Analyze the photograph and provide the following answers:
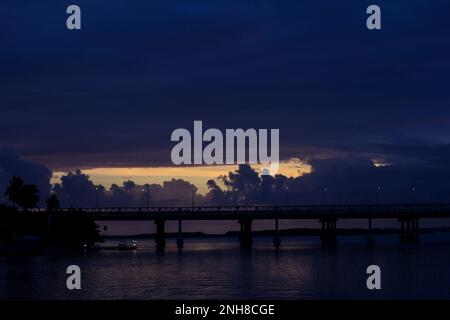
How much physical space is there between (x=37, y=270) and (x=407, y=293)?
2138 inches

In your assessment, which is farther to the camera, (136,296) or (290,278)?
(290,278)

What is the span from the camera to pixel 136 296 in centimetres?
7619
